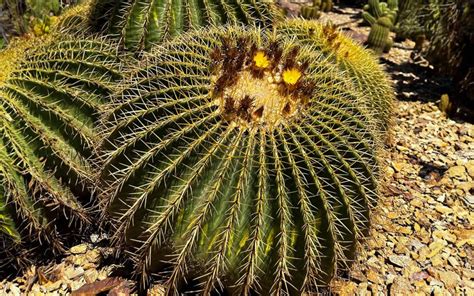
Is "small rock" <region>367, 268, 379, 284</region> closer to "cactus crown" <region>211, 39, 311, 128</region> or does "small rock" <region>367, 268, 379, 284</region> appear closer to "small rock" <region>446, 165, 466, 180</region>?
"cactus crown" <region>211, 39, 311, 128</region>

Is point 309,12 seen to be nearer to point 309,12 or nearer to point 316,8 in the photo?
point 309,12

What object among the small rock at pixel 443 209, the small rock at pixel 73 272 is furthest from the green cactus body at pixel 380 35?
the small rock at pixel 73 272

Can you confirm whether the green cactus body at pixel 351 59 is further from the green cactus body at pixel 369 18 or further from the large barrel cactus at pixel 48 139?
the green cactus body at pixel 369 18

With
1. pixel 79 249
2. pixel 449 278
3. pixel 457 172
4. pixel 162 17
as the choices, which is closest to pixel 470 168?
pixel 457 172

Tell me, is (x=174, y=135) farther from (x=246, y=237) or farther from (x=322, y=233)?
(x=322, y=233)

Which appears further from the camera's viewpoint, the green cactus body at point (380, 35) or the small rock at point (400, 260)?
the green cactus body at point (380, 35)

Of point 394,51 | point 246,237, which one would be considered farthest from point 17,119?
point 394,51
